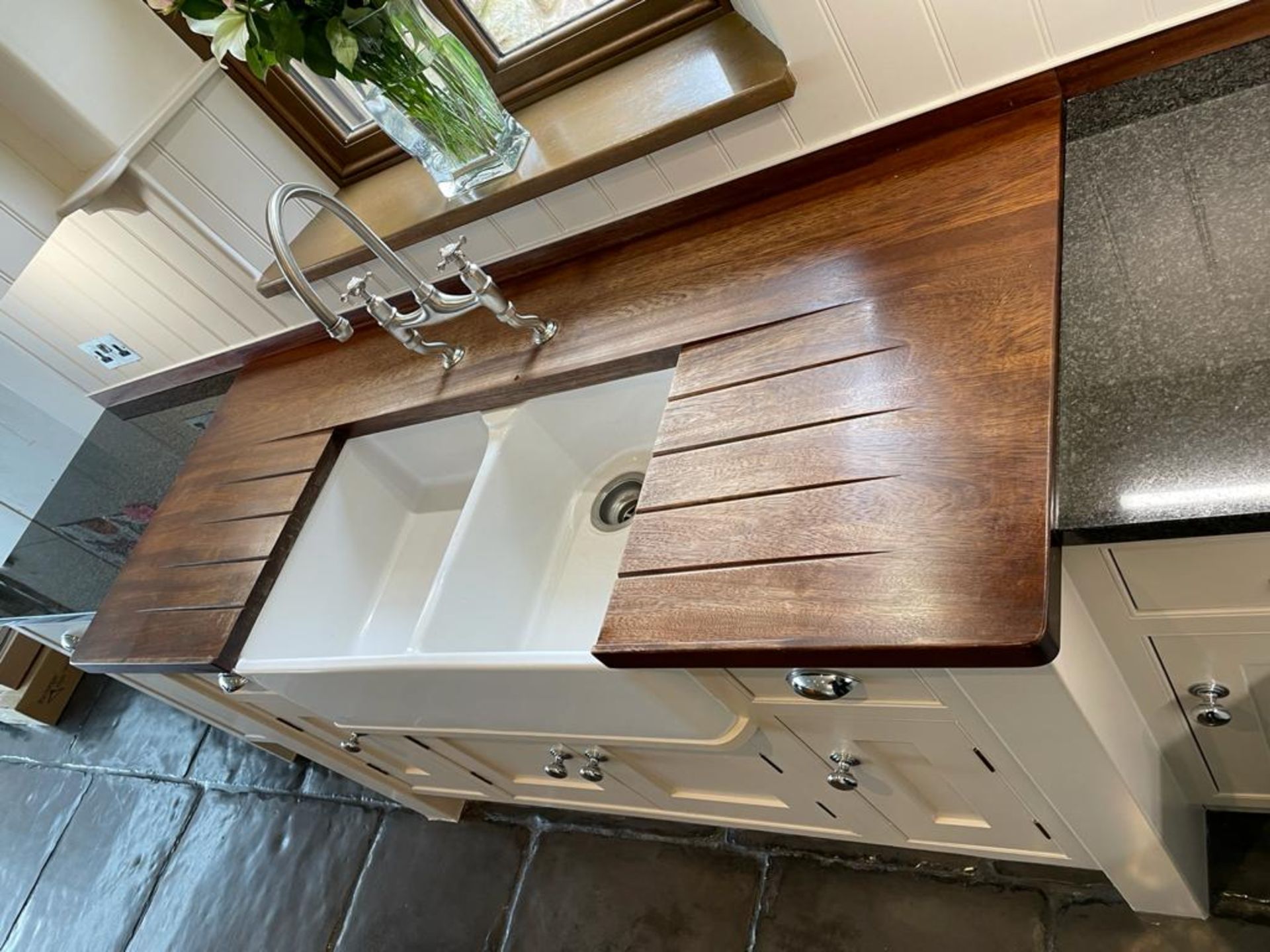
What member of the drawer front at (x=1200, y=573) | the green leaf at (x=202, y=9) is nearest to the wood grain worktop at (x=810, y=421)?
the drawer front at (x=1200, y=573)

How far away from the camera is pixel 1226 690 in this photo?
0.92m

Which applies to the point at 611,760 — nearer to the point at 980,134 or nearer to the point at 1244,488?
the point at 1244,488

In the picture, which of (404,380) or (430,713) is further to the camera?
(404,380)

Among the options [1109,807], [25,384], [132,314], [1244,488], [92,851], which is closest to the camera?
[1244,488]

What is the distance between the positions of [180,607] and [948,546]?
4.08 feet

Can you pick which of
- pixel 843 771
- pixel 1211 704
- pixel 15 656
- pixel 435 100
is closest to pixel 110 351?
pixel 435 100

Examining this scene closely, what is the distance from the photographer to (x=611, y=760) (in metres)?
1.32

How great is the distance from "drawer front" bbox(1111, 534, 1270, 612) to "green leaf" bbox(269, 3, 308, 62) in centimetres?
128

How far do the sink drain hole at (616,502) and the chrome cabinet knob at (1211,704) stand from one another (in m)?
0.79

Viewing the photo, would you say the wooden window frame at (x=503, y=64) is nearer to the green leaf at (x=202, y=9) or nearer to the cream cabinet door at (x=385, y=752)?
the green leaf at (x=202, y=9)

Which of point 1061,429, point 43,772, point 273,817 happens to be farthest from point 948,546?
point 43,772

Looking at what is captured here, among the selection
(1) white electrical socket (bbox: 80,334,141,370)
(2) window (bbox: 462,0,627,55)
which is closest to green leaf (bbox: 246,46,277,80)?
(2) window (bbox: 462,0,627,55)

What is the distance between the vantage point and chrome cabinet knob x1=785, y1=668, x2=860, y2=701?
0.83 m

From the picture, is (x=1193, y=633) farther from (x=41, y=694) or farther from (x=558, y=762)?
(x=41, y=694)
